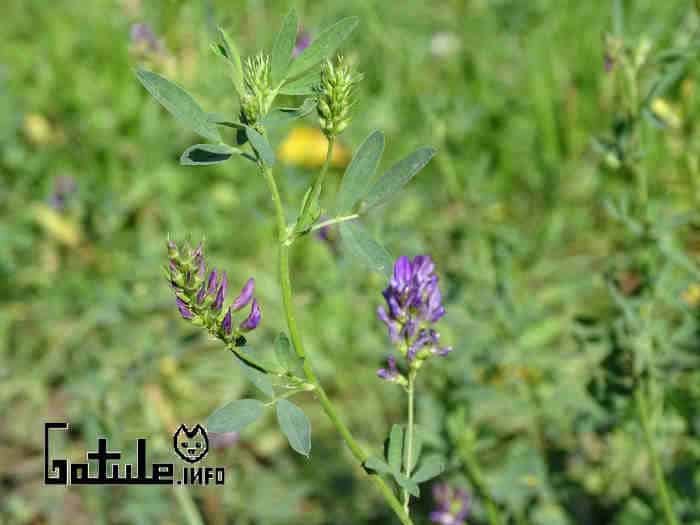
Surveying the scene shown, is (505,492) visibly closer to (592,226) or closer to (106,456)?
(106,456)

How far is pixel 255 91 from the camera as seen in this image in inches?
44.2

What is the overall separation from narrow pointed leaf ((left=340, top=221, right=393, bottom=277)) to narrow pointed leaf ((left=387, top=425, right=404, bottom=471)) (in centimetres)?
22

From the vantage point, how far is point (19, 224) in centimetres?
322

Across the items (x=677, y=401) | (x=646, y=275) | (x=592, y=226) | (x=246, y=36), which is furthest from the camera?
(x=246, y=36)

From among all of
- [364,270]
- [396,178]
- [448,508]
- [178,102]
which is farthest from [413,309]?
[364,270]

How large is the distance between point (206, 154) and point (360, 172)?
0.19 meters

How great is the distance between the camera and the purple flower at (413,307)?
1196 millimetres

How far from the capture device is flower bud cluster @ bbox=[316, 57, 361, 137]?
3.48 feet

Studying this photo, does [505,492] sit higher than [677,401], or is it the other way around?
[677,401]

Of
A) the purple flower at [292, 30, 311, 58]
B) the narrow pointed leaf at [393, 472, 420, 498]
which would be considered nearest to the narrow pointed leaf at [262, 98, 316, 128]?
the narrow pointed leaf at [393, 472, 420, 498]

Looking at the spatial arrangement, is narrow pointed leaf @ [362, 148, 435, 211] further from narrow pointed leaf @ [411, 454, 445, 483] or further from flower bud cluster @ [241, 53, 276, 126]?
narrow pointed leaf @ [411, 454, 445, 483]

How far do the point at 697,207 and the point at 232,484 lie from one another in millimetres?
1320

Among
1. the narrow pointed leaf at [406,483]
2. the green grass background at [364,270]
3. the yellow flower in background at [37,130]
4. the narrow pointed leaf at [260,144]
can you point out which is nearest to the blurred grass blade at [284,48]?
the narrow pointed leaf at [260,144]

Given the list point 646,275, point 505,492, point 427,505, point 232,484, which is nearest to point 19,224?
point 232,484
